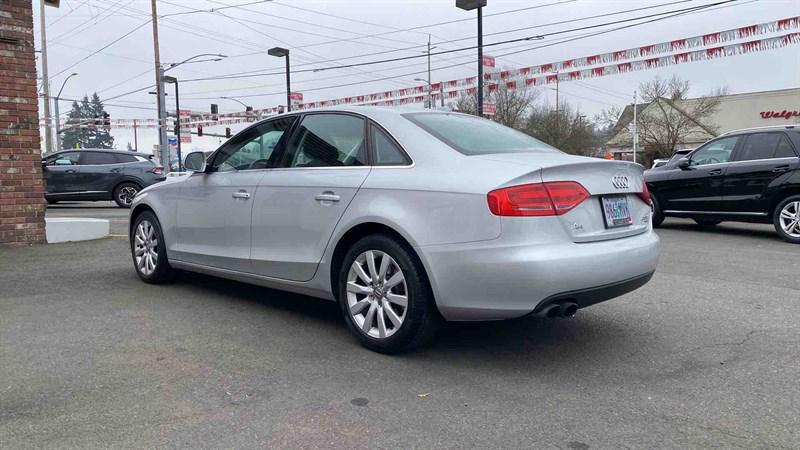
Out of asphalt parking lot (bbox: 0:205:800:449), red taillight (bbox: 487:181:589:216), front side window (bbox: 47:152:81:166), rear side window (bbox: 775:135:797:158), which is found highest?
front side window (bbox: 47:152:81:166)

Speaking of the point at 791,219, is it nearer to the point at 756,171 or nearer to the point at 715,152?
the point at 756,171

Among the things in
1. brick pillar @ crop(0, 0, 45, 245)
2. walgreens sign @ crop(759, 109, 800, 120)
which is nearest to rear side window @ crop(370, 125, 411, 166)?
brick pillar @ crop(0, 0, 45, 245)

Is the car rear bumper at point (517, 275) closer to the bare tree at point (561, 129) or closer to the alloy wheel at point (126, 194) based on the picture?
the alloy wheel at point (126, 194)

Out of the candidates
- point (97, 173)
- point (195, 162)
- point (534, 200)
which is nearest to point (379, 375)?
point (534, 200)

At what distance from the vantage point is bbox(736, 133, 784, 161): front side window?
9188mm

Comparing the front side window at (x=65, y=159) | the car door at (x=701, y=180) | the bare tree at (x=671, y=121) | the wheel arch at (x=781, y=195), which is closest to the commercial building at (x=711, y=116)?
the bare tree at (x=671, y=121)

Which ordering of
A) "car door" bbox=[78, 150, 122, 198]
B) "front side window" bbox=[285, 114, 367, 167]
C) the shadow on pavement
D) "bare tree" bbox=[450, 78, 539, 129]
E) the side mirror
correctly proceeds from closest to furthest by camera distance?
1. the shadow on pavement
2. "front side window" bbox=[285, 114, 367, 167]
3. the side mirror
4. "car door" bbox=[78, 150, 122, 198]
5. "bare tree" bbox=[450, 78, 539, 129]

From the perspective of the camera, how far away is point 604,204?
3.63 m

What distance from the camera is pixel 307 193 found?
4.23m

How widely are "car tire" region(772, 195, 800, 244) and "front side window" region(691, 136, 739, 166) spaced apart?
1.14 m

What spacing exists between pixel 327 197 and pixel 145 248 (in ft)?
8.82

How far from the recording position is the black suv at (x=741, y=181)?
29.2 ft

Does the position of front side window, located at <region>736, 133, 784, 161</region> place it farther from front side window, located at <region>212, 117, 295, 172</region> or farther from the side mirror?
the side mirror

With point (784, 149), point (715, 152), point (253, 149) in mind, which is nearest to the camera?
point (253, 149)
